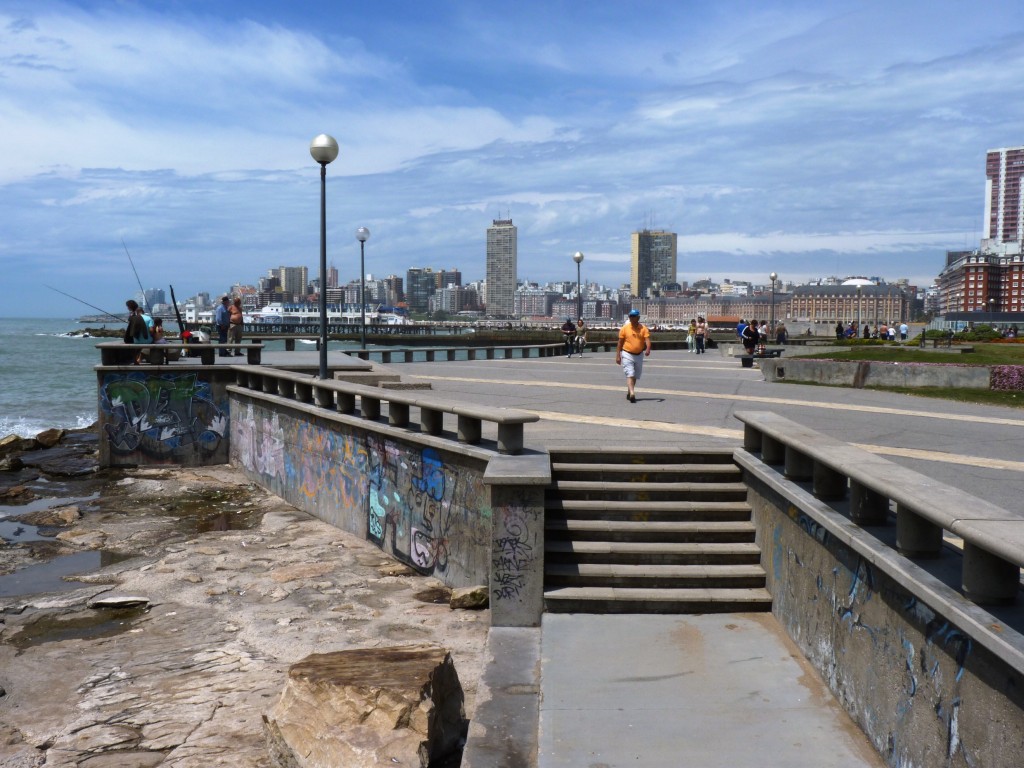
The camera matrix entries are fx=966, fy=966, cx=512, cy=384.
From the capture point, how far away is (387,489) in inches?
483

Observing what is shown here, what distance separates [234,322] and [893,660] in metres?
22.5

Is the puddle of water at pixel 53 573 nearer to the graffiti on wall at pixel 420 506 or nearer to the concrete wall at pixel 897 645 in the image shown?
the graffiti on wall at pixel 420 506

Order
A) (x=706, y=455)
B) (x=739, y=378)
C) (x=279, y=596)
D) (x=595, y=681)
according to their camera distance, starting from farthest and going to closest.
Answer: (x=739, y=378), (x=279, y=596), (x=706, y=455), (x=595, y=681)

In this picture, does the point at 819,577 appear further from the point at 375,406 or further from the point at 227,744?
the point at 375,406

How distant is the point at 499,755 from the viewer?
18.6 feet

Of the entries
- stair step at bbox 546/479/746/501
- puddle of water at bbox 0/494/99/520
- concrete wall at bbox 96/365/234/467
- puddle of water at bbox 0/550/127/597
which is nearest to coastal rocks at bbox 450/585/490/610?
stair step at bbox 546/479/746/501

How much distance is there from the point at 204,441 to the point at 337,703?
1600cm

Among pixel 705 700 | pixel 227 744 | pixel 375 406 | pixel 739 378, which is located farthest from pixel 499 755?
pixel 739 378

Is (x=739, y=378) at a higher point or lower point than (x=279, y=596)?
higher

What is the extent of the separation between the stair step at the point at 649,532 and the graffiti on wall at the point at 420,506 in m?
1.09

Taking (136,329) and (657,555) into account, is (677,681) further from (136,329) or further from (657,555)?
(136,329)

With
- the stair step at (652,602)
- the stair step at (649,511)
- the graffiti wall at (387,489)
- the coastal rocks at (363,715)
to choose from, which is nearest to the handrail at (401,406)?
the graffiti wall at (387,489)

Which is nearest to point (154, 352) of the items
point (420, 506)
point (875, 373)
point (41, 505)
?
point (41, 505)

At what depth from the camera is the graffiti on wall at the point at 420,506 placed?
1016cm
